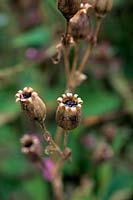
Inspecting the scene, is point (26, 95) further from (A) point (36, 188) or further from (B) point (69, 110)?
(A) point (36, 188)

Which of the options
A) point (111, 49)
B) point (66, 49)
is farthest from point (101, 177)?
point (66, 49)

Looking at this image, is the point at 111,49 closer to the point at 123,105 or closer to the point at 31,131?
the point at 123,105

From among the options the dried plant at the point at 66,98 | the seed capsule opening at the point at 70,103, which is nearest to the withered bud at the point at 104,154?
the dried plant at the point at 66,98

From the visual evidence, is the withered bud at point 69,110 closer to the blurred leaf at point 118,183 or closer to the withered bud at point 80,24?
the withered bud at point 80,24

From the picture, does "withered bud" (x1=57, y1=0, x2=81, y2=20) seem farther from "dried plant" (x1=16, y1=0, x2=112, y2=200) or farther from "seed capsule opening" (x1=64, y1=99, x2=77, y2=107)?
"seed capsule opening" (x1=64, y1=99, x2=77, y2=107)

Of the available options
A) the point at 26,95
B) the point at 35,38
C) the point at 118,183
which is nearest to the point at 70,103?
the point at 26,95

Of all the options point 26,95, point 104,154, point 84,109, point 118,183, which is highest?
point 84,109

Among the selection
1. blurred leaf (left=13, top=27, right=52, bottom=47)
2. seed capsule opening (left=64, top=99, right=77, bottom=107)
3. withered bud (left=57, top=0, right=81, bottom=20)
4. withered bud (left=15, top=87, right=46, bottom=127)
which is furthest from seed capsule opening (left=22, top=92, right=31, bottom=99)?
blurred leaf (left=13, top=27, right=52, bottom=47)
